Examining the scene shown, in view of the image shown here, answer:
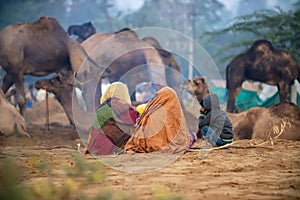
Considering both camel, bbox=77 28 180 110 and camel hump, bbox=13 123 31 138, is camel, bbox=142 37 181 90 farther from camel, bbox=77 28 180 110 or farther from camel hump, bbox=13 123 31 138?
camel hump, bbox=13 123 31 138

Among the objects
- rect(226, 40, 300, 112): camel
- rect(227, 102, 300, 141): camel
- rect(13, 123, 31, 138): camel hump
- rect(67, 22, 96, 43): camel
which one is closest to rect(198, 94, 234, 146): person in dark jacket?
rect(227, 102, 300, 141): camel

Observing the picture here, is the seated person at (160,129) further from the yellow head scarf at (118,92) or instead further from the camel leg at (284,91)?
the camel leg at (284,91)

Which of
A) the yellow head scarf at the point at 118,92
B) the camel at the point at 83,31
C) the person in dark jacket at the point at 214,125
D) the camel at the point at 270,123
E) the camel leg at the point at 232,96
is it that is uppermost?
the camel at the point at 83,31

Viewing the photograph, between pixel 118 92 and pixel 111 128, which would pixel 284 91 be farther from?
pixel 111 128

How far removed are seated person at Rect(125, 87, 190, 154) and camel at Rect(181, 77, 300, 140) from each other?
2.96 m

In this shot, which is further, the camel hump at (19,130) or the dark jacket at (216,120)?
the camel hump at (19,130)

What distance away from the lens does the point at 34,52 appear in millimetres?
12266

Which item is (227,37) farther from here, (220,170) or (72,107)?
(220,170)

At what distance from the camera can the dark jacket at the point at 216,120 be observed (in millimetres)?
7375

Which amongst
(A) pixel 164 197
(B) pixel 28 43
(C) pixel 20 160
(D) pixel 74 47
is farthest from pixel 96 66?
(A) pixel 164 197

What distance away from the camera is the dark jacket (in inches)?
290

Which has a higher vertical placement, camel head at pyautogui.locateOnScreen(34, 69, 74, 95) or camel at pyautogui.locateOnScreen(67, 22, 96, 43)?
camel at pyautogui.locateOnScreen(67, 22, 96, 43)

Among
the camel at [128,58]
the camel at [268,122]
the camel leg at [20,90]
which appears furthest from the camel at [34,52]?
the camel at [268,122]

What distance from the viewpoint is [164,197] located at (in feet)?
9.28
